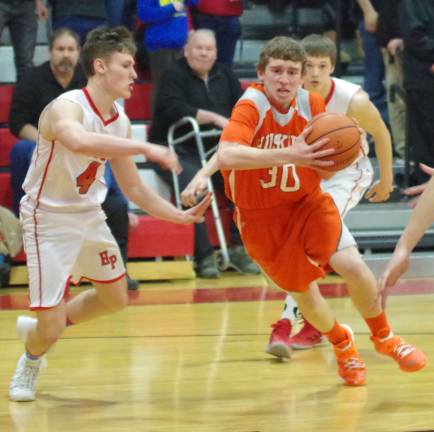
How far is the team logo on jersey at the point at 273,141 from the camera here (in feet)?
16.8

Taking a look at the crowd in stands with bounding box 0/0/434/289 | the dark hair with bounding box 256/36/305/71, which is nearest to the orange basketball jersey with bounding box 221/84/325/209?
the dark hair with bounding box 256/36/305/71

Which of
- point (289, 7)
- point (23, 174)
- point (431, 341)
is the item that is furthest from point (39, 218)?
point (289, 7)

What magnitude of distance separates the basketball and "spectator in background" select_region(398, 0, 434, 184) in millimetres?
3964

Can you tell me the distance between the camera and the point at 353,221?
29.6 ft

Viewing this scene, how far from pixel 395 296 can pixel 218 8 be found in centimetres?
309

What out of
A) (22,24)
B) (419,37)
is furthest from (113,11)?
(419,37)

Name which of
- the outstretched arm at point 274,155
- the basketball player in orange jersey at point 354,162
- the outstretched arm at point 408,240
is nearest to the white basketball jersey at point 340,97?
the basketball player in orange jersey at point 354,162

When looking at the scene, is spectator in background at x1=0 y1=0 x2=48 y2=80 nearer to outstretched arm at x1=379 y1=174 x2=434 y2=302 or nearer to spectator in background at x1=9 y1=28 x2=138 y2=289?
spectator in background at x1=9 y1=28 x2=138 y2=289

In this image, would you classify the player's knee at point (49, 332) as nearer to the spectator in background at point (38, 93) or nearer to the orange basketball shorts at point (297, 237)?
the orange basketball shorts at point (297, 237)

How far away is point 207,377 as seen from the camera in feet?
17.7

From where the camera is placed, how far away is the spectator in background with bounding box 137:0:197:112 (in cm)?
898

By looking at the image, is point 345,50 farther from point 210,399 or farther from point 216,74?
point 210,399

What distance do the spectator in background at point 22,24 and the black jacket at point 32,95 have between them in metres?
0.48

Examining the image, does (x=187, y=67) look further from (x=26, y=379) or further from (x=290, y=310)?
(x=26, y=379)
